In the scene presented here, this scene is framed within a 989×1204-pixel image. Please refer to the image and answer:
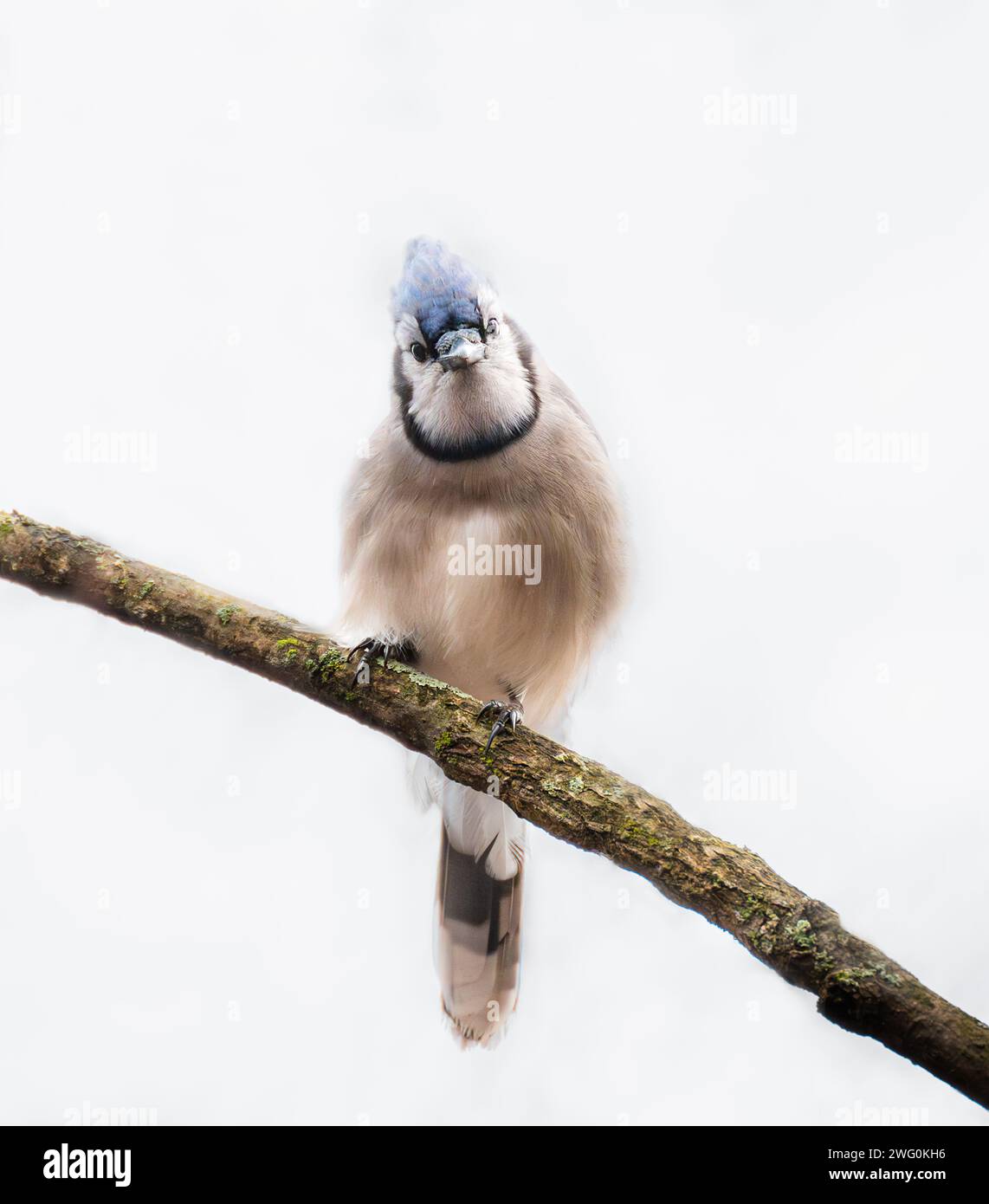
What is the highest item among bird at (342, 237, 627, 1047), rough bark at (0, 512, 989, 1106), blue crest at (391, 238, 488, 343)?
blue crest at (391, 238, 488, 343)

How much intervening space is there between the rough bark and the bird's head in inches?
25.5

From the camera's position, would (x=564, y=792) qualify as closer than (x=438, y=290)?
Yes

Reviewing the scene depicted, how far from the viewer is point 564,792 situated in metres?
2.01

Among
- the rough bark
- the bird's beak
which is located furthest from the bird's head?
the rough bark

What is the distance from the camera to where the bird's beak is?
99.5 inches

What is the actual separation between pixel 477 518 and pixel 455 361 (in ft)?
1.21

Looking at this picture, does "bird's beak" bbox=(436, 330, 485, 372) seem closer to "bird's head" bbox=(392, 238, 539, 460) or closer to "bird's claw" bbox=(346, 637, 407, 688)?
"bird's head" bbox=(392, 238, 539, 460)

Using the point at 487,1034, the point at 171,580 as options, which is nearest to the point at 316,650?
the point at 171,580

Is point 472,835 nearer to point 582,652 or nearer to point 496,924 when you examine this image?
point 496,924

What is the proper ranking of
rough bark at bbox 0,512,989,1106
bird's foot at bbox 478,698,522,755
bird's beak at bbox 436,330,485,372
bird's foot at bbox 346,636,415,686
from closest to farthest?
rough bark at bbox 0,512,989,1106 → bird's foot at bbox 478,698,522,755 → bird's foot at bbox 346,636,415,686 → bird's beak at bbox 436,330,485,372

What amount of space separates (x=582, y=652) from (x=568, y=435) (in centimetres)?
55

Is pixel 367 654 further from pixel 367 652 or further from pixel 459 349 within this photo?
pixel 459 349

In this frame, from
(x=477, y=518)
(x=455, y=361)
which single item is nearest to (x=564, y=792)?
(x=477, y=518)

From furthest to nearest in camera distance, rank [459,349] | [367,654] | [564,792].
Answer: [459,349] < [367,654] < [564,792]
